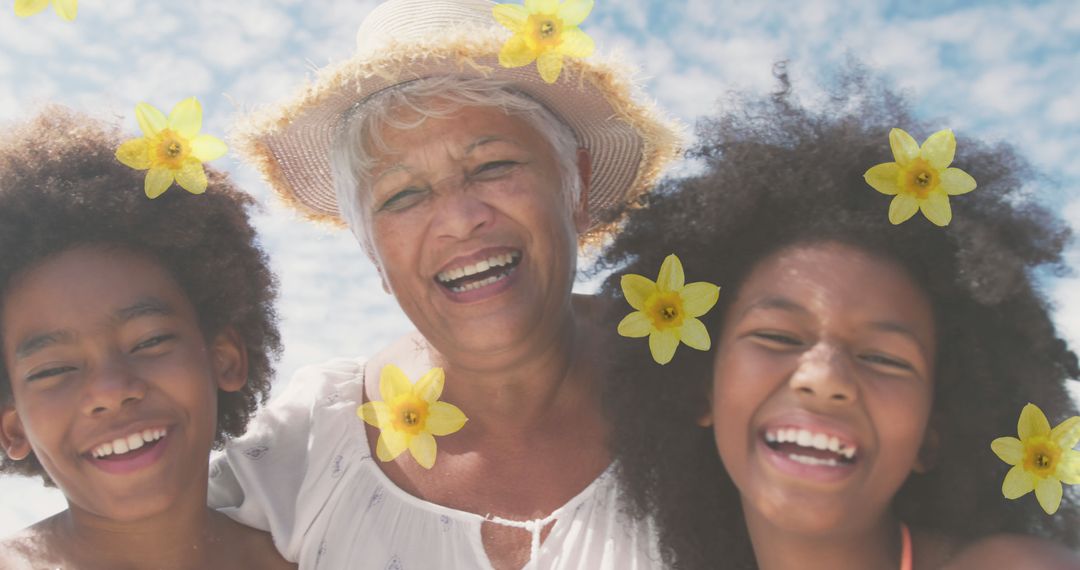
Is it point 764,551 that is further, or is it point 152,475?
point 152,475

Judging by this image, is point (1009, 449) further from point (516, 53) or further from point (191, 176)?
Answer: point (191, 176)

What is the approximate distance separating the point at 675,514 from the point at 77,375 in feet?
5.99

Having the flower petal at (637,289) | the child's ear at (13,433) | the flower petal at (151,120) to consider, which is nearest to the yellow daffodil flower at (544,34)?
the flower petal at (637,289)

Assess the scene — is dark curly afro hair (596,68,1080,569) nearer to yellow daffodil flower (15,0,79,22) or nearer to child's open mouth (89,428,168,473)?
child's open mouth (89,428,168,473)

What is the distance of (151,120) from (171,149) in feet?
0.37

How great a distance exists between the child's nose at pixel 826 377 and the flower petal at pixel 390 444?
1.36 m

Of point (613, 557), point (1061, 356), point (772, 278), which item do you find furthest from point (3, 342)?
point (1061, 356)

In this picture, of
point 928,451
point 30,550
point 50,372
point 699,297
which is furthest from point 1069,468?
point 30,550

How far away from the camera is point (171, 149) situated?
3.58m

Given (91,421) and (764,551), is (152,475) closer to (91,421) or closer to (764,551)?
(91,421)

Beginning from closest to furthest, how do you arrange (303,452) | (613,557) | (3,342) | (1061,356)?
(1061,356), (613,557), (3,342), (303,452)

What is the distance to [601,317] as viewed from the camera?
12.3 ft

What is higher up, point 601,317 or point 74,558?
point 601,317

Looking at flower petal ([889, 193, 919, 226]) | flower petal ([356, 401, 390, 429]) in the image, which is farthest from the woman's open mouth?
flower petal ([889, 193, 919, 226])
